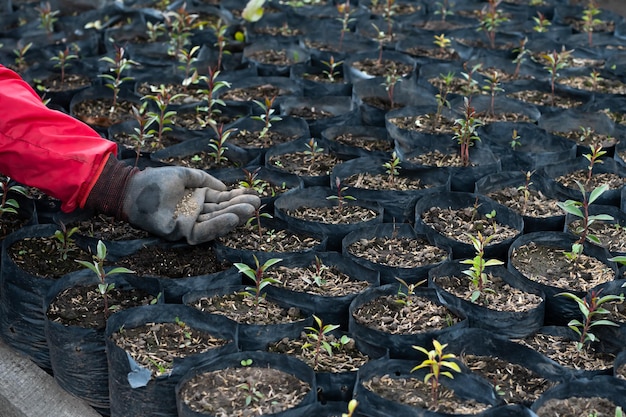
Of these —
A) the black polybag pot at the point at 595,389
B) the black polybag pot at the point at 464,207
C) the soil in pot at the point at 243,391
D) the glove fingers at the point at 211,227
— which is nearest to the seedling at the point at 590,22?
the black polybag pot at the point at 464,207

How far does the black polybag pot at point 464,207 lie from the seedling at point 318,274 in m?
0.41

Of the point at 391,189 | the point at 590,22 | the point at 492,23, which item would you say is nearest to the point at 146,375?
the point at 391,189

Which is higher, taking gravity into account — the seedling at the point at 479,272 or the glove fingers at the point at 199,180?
the glove fingers at the point at 199,180

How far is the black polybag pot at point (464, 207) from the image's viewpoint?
285 cm

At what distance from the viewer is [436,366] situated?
2094mm

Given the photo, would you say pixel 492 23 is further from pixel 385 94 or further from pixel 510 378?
pixel 510 378

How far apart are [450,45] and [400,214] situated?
1867mm

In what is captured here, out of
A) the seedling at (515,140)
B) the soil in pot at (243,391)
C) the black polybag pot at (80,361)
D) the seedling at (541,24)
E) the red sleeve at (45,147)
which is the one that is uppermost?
the red sleeve at (45,147)

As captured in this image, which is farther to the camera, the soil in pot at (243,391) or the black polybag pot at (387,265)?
the black polybag pot at (387,265)

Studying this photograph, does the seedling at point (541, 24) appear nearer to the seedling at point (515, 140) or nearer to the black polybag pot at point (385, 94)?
the black polybag pot at point (385, 94)

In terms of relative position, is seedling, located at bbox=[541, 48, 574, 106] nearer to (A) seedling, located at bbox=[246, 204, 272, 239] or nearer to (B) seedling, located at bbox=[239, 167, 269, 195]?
(B) seedling, located at bbox=[239, 167, 269, 195]

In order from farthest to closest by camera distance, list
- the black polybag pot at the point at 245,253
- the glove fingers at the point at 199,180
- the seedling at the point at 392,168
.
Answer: the seedling at the point at 392,168 → the glove fingers at the point at 199,180 → the black polybag pot at the point at 245,253

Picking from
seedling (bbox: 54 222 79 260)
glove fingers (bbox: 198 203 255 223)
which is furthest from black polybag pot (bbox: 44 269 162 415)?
glove fingers (bbox: 198 203 255 223)

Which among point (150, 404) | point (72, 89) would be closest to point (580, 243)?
point (150, 404)
